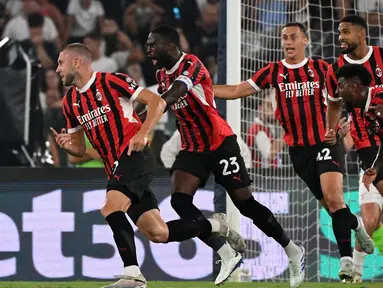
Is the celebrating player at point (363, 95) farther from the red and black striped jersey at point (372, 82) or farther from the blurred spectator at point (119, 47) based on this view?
the blurred spectator at point (119, 47)

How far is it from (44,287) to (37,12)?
5.96 metres

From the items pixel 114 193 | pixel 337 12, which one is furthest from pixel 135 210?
pixel 337 12

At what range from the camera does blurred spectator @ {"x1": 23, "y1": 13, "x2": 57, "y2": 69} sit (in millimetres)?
13109

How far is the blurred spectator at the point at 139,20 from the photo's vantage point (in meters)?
13.6

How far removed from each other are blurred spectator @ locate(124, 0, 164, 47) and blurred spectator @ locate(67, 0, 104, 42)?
1.19 feet

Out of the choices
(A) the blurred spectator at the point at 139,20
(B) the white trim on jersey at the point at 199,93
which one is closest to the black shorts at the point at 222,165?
(B) the white trim on jersey at the point at 199,93

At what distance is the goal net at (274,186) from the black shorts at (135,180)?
109 inches

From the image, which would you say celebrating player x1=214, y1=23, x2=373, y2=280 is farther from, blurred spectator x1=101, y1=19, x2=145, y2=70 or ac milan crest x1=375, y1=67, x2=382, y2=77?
blurred spectator x1=101, y1=19, x2=145, y2=70

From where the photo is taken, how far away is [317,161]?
888 cm

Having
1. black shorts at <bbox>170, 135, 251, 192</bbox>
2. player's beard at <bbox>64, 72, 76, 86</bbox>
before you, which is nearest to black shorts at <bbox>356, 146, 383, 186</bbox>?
black shorts at <bbox>170, 135, 251, 192</bbox>

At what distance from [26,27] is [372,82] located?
598cm

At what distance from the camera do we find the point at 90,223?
10664 millimetres

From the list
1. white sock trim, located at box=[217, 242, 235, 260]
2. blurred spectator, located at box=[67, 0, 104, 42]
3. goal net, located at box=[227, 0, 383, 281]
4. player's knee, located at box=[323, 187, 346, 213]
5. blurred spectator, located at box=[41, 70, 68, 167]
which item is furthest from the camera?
blurred spectator, located at box=[67, 0, 104, 42]

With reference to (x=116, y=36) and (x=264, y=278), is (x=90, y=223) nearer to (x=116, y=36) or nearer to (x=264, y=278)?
(x=264, y=278)
